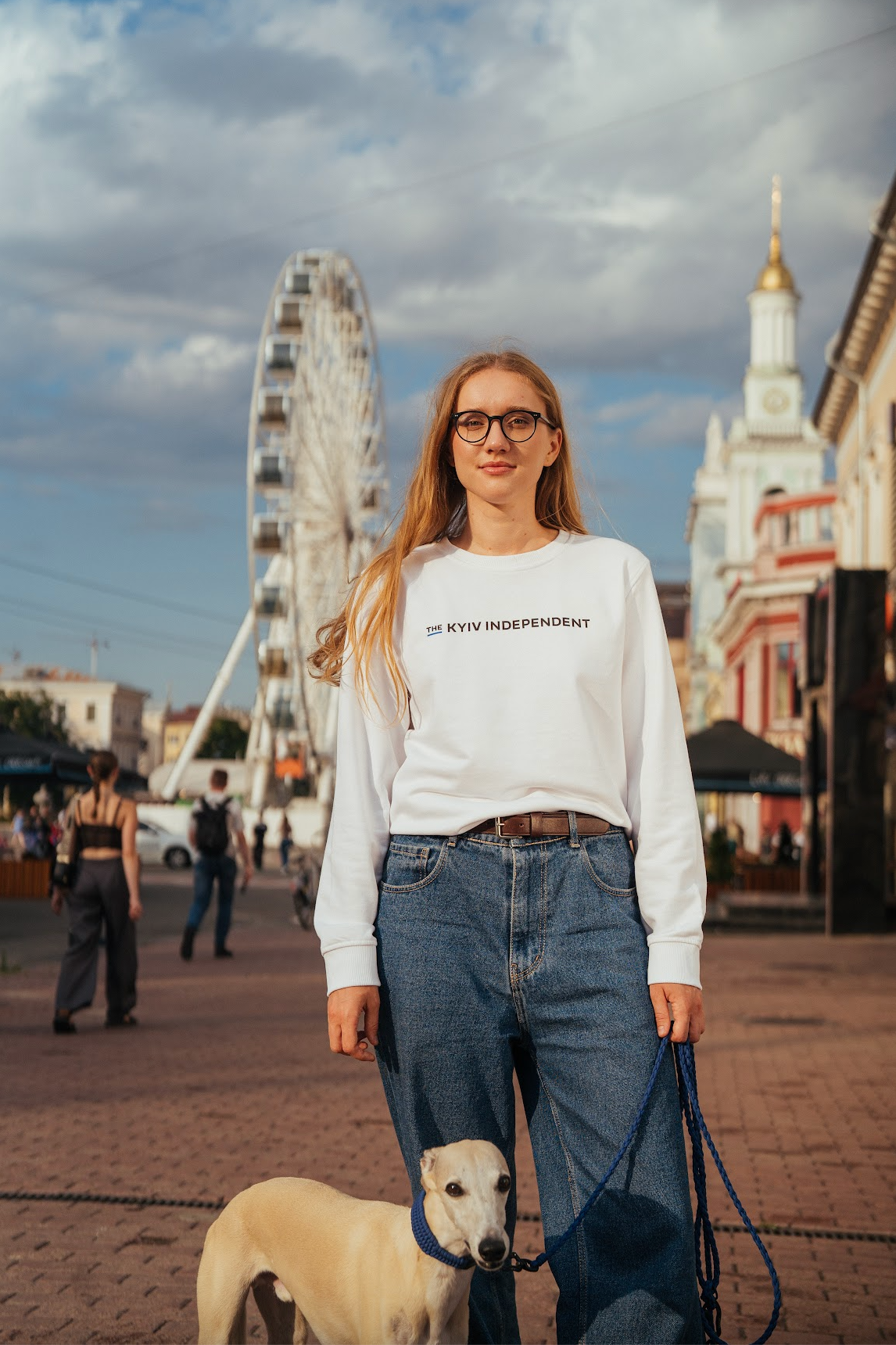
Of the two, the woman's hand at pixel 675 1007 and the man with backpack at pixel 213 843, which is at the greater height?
the man with backpack at pixel 213 843

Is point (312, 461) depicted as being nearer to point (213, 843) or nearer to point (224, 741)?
point (213, 843)

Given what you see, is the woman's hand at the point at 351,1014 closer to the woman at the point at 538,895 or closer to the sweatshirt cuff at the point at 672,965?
the woman at the point at 538,895

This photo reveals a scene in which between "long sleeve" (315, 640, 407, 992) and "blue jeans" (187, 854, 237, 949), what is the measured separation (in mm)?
12694

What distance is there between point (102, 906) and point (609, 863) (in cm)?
848

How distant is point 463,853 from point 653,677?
1.61 ft

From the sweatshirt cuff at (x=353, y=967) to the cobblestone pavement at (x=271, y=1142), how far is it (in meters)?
2.01

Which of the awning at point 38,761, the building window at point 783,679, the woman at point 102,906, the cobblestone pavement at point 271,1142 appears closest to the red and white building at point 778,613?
the building window at point 783,679

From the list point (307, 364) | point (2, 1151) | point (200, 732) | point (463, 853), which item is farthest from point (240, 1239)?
point (200, 732)

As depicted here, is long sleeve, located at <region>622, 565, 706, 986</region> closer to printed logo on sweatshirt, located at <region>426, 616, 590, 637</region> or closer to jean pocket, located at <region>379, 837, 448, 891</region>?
printed logo on sweatshirt, located at <region>426, 616, 590, 637</region>

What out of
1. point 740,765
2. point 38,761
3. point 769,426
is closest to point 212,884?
point 38,761

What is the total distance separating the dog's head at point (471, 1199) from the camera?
2.74 m

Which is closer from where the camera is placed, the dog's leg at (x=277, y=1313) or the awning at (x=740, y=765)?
the dog's leg at (x=277, y=1313)

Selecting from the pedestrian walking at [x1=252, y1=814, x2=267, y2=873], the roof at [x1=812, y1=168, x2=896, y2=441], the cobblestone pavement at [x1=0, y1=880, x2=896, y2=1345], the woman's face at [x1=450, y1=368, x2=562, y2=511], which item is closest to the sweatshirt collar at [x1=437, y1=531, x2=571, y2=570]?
the woman's face at [x1=450, y1=368, x2=562, y2=511]

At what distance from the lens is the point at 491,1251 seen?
8.92 ft
